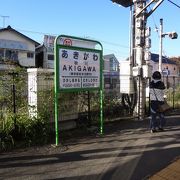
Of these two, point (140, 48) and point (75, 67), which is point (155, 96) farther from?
point (140, 48)

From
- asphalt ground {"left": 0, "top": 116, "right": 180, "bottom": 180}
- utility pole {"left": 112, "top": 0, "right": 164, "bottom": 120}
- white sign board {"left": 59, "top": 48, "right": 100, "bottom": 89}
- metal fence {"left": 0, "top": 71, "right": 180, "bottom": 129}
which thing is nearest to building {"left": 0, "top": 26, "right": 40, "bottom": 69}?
utility pole {"left": 112, "top": 0, "right": 164, "bottom": 120}

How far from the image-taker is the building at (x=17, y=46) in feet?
127

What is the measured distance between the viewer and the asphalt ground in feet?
16.8

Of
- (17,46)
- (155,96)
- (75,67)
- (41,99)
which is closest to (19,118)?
(41,99)

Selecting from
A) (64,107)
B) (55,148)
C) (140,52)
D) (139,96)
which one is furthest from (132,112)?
(55,148)

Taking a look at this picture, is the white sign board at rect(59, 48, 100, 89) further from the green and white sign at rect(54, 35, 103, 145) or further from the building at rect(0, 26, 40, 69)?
the building at rect(0, 26, 40, 69)

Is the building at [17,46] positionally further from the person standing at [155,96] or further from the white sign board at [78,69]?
the white sign board at [78,69]

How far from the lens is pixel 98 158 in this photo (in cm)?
604

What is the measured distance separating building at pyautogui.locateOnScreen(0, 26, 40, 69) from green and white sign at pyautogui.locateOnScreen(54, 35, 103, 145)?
3090cm

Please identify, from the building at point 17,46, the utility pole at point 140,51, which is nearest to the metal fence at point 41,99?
the utility pole at point 140,51

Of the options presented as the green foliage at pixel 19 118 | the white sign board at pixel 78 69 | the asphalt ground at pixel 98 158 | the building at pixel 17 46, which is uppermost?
the building at pixel 17 46

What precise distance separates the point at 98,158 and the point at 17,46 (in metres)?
36.2

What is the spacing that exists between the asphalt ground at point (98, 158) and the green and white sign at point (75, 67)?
833mm

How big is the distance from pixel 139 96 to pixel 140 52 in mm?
1656
